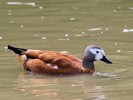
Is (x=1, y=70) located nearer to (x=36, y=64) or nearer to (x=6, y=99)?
(x=36, y=64)

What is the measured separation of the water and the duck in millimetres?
167

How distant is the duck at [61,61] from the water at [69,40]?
0.17 meters

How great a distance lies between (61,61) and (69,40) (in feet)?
8.95

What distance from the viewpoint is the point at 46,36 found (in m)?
14.9

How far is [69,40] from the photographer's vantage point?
1436 cm

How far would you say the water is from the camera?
397 inches

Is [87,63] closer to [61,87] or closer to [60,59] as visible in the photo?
[60,59]

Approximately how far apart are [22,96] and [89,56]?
97.0 inches

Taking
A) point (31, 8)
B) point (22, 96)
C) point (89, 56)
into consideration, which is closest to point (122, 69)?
point (89, 56)

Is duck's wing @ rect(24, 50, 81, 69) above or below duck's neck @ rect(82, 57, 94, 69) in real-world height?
above

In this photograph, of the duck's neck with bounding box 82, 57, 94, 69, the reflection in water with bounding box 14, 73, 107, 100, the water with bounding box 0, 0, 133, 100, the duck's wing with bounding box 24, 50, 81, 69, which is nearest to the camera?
the reflection in water with bounding box 14, 73, 107, 100

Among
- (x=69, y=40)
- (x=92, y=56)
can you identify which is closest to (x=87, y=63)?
(x=92, y=56)

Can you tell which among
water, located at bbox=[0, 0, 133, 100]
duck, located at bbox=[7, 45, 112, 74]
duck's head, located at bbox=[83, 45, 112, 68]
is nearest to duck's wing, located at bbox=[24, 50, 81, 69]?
duck, located at bbox=[7, 45, 112, 74]

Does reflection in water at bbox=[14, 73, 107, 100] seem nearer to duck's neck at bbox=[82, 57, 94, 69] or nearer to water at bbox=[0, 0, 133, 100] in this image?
water at bbox=[0, 0, 133, 100]
